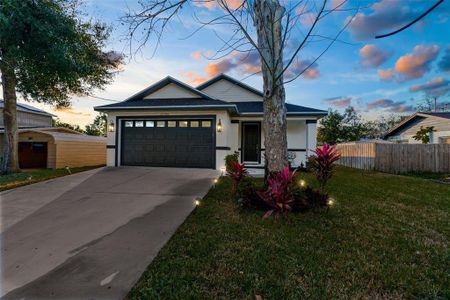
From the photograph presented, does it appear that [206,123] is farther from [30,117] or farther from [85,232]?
[30,117]

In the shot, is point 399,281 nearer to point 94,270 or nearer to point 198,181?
point 94,270

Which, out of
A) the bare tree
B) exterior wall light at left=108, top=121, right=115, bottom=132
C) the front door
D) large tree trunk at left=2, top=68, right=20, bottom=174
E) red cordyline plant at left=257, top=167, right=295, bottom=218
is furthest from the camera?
the front door

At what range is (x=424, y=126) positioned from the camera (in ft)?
60.0

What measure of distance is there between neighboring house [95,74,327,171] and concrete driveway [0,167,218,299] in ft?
9.90

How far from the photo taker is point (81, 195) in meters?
6.16

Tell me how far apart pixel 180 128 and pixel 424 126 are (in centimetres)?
1919

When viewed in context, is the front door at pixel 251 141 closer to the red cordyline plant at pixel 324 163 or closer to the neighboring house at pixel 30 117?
the red cordyline plant at pixel 324 163

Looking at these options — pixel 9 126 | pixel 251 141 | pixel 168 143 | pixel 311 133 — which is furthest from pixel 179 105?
pixel 9 126

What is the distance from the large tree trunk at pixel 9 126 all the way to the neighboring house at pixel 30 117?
44.1ft

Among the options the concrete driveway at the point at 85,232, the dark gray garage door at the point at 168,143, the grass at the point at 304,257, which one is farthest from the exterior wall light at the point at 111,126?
the grass at the point at 304,257

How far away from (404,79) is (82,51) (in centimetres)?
1790

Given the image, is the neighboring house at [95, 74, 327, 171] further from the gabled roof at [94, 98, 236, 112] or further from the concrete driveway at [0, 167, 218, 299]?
the concrete driveway at [0, 167, 218, 299]

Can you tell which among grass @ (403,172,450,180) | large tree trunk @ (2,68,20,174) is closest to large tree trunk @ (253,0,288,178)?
grass @ (403,172,450,180)

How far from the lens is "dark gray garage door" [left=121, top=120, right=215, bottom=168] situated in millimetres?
10219
